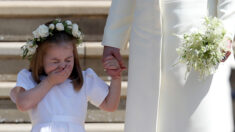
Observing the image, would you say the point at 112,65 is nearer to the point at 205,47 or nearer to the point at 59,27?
the point at 59,27

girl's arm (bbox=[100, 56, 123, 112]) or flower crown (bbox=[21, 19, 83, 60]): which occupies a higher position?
flower crown (bbox=[21, 19, 83, 60])

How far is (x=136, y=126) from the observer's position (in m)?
3.25

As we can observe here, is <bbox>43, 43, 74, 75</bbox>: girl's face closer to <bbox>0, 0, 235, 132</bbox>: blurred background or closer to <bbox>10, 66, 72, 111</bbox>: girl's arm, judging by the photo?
<bbox>10, 66, 72, 111</bbox>: girl's arm

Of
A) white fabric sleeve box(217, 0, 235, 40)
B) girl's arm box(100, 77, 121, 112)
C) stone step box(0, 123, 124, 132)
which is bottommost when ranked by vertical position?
stone step box(0, 123, 124, 132)

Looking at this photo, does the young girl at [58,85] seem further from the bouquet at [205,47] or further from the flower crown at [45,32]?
the bouquet at [205,47]

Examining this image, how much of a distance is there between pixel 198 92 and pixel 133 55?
0.47m

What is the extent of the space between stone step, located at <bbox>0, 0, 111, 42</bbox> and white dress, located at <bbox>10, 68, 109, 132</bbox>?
160 cm

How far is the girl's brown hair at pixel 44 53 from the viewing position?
3490mm

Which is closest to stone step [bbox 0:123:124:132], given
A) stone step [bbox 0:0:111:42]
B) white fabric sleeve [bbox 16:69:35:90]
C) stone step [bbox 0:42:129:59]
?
stone step [bbox 0:42:129:59]

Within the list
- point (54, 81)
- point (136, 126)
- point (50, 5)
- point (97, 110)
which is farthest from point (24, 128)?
point (136, 126)

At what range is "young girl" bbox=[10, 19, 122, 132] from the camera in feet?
11.2

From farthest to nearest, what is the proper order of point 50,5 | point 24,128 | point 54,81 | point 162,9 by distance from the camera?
point 50,5
point 24,128
point 54,81
point 162,9

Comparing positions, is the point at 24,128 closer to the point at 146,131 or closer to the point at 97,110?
the point at 97,110

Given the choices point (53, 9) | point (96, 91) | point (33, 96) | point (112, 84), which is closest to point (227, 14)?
point (112, 84)
